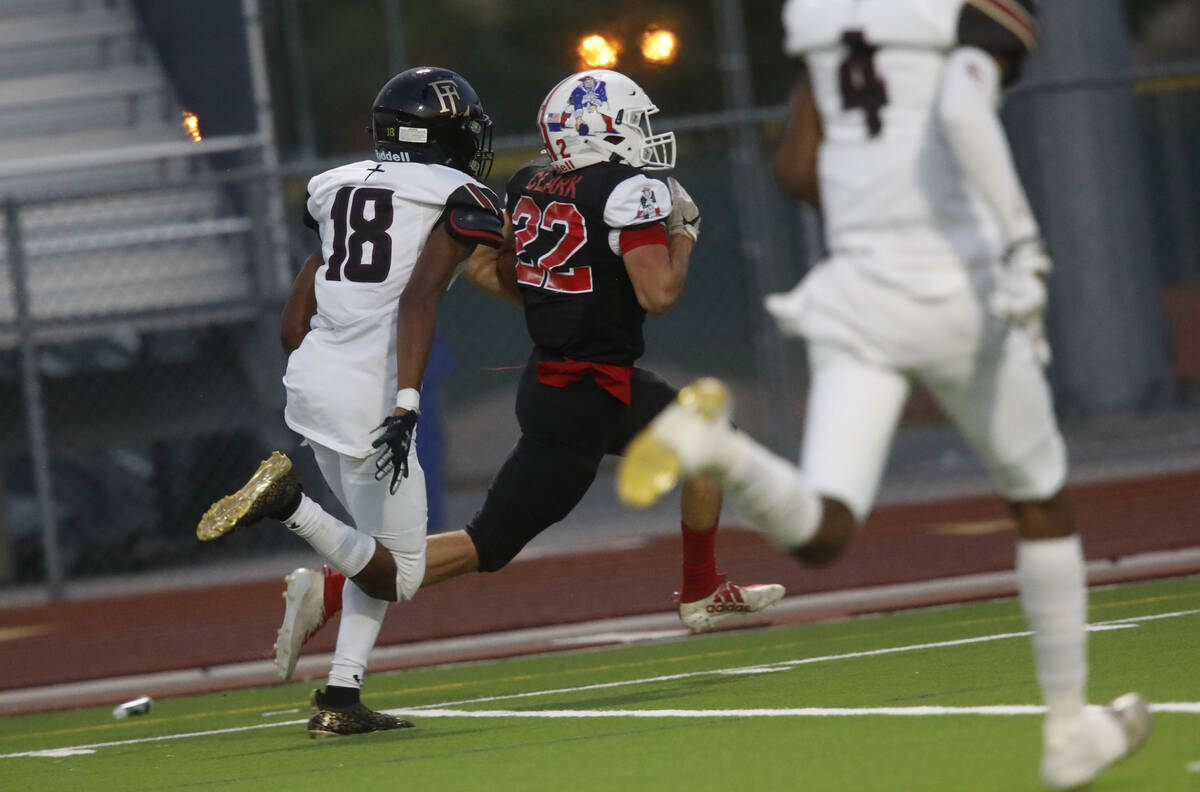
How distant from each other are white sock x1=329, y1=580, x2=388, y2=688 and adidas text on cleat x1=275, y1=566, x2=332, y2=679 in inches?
4.3

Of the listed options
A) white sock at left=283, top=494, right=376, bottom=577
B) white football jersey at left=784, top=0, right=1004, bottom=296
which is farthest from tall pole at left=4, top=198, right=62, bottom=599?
white football jersey at left=784, top=0, right=1004, bottom=296

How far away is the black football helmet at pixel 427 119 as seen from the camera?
6523mm

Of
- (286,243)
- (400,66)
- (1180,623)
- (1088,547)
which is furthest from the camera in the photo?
(400,66)

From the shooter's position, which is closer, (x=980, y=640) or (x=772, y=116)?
(x=980, y=640)

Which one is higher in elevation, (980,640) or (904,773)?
(904,773)

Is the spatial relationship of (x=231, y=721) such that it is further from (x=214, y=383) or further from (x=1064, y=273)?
(x=1064, y=273)

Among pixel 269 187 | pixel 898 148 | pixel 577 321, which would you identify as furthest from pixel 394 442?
pixel 269 187

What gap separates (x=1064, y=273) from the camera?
45.6ft

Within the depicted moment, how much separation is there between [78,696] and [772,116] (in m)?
4.77

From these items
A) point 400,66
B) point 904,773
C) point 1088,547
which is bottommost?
point 1088,547

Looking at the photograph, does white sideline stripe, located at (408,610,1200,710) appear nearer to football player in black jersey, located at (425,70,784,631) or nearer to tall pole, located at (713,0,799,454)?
football player in black jersey, located at (425,70,784,631)

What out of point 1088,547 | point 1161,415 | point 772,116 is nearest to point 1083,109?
point 1161,415

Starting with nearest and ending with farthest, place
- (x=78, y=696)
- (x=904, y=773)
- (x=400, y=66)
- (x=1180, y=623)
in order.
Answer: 1. (x=904, y=773)
2. (x=1180, y=623)
3. (x=78, y=696)
4. (x=400, y=66)

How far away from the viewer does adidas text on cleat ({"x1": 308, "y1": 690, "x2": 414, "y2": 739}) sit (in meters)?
6.34
